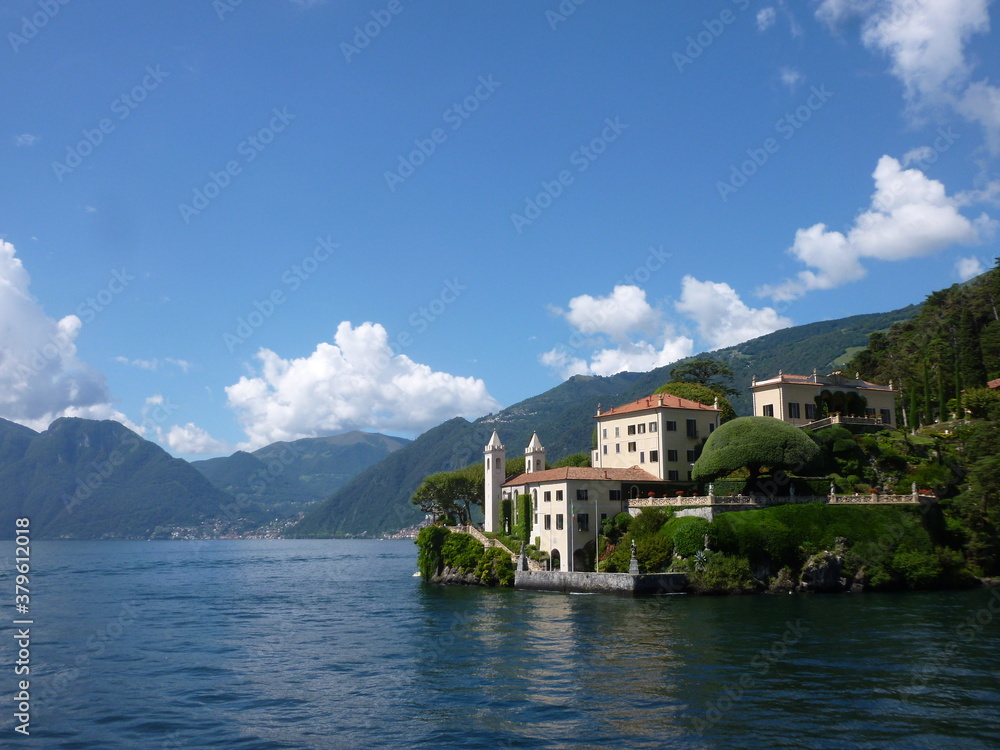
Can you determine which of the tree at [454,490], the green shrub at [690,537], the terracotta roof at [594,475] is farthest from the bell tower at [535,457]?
the green shrub at [690,537]

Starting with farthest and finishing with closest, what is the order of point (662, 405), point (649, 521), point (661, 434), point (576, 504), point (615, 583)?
point (662, 405)
point (661, 434)
point (576, 504)
point (649, 521)
point (615, 583)

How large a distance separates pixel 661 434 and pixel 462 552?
2499cm

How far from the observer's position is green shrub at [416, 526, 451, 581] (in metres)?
86.9

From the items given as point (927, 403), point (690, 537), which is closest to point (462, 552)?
point (690, 537)

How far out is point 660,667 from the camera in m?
35.6

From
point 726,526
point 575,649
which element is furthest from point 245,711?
point 726,526

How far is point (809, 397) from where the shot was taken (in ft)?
282

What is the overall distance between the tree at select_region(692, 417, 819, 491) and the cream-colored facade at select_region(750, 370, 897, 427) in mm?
13891


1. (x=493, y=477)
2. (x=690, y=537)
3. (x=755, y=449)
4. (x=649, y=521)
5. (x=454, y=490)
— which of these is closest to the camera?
(x=690, y=537)

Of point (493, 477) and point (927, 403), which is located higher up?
point (927, 403)

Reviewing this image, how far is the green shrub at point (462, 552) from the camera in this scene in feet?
266

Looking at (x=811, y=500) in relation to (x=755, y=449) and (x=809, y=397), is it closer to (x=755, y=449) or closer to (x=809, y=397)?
(x=755, y=449)

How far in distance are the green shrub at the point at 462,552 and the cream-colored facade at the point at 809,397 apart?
34.0 m

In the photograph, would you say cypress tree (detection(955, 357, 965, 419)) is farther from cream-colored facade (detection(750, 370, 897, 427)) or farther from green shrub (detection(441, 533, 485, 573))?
green shrub (detection(441, 533, 485, 573))
